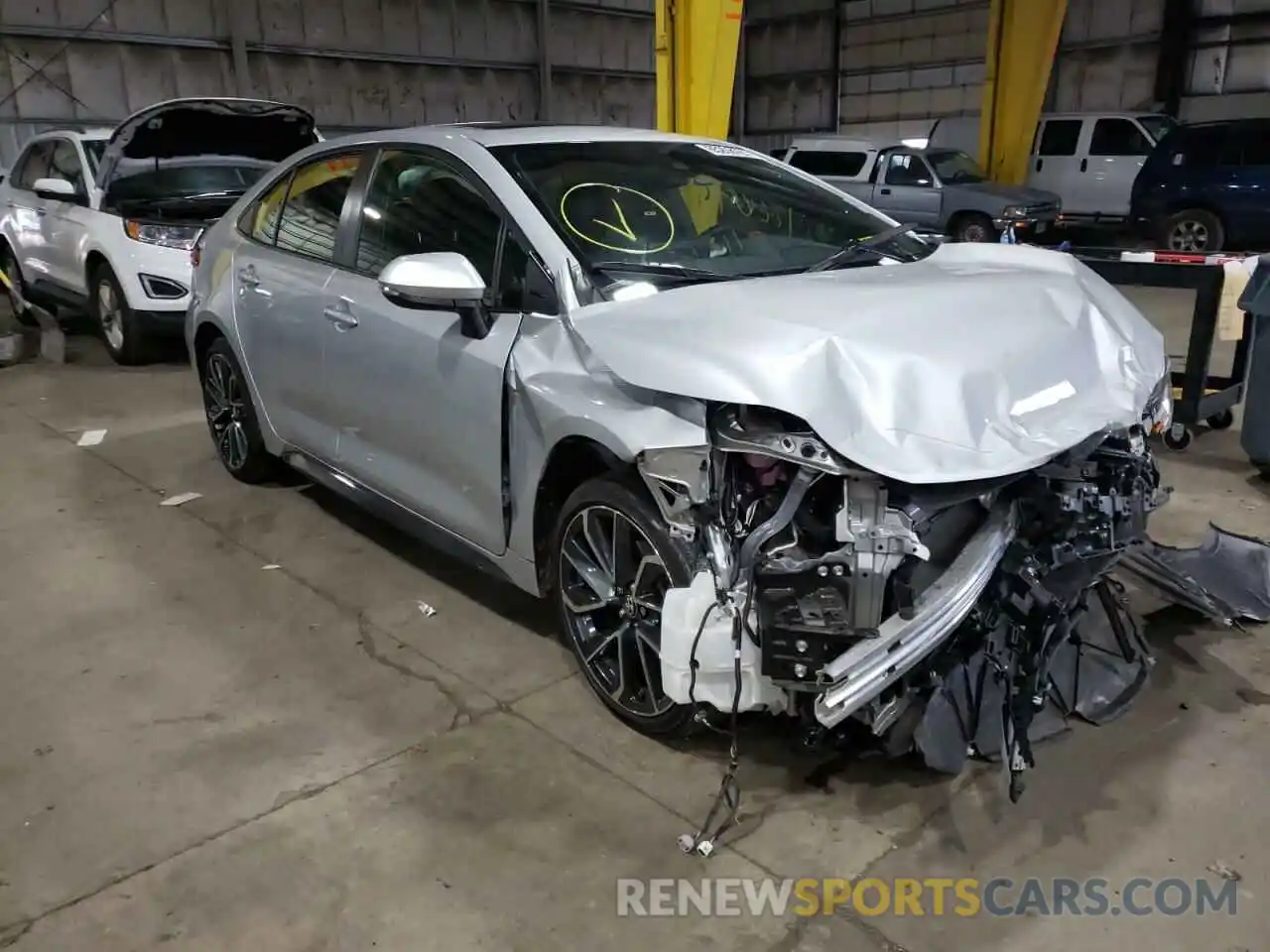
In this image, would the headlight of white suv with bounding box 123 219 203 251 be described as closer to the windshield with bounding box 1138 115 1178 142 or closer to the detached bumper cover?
the detached bumper cover

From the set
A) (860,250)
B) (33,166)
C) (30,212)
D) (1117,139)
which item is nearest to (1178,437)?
(860,250)

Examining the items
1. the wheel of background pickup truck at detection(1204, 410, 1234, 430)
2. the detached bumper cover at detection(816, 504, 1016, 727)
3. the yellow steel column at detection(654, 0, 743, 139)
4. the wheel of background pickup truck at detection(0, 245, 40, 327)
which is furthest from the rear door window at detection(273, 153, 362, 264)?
the wheel of background pickup truck at detection(0, 245, 40, 327)

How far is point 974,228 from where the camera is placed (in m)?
13.1

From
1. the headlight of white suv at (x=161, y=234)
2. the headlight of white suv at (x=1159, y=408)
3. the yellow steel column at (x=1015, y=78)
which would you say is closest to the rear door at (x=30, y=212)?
the headlight of white suv at (x=161, y=234)

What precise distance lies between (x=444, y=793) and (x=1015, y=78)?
45.8 feet

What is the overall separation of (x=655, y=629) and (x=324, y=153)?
249 centimetres

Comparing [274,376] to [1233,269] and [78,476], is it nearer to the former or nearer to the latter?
[78,476]

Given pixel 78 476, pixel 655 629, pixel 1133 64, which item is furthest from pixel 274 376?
pixel 1133 64

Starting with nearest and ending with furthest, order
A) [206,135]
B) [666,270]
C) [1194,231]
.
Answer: [666,270], [206,135], [1194,231]

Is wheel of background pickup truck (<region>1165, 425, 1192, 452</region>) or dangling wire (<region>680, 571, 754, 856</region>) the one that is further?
wheel of background pickup truck (<region>1165, 425, 1192, 452</region>)

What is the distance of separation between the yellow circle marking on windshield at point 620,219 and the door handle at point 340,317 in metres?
0.95

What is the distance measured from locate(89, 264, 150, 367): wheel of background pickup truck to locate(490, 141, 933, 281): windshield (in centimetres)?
554

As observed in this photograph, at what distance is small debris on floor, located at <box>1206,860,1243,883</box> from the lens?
2.31m

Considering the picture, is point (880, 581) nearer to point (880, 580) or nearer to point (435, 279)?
point (880, 580)
